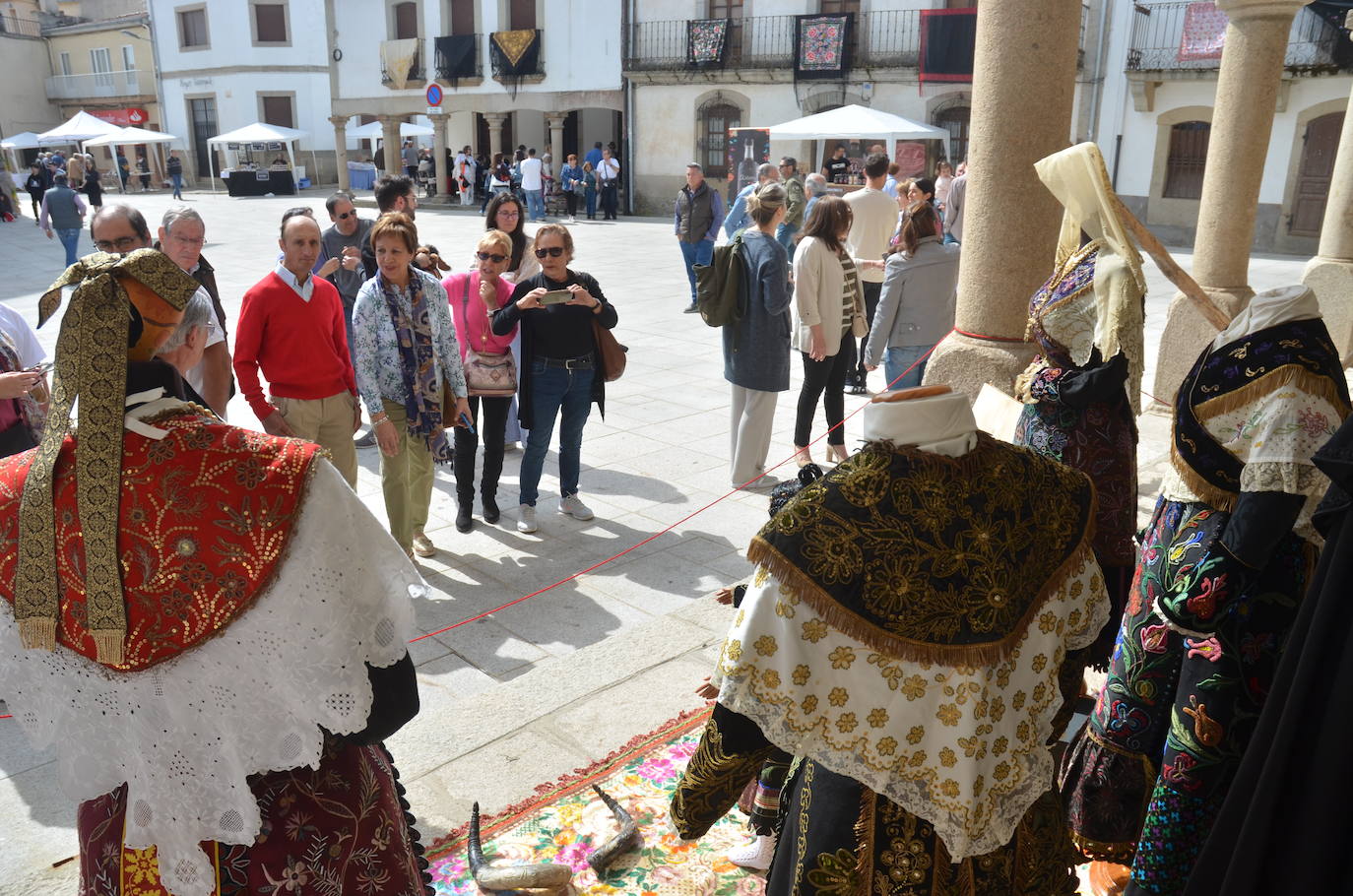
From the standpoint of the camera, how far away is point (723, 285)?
19.9ft

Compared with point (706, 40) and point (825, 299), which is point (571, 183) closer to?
point (706, 40)

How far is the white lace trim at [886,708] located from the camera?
5.93ft

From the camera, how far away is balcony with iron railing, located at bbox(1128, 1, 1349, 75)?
1880 centimetres

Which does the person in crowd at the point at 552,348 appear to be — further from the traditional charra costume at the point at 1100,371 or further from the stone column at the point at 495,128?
the stone column at the point at 495,128

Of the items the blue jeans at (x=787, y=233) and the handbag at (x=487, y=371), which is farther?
the blue jeans at (x=787, y=233)

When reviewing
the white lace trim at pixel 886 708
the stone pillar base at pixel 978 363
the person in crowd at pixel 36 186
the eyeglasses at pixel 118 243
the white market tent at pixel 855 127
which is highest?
the white market tent at pixel 855 127

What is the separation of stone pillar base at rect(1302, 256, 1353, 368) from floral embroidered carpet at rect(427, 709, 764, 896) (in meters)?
7.91

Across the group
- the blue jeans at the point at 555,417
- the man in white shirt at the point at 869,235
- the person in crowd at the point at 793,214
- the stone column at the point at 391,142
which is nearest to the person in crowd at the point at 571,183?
the stone column at the point at 391,142

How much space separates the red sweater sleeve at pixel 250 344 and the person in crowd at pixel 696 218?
26.1 ft

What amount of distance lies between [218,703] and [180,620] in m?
0.18

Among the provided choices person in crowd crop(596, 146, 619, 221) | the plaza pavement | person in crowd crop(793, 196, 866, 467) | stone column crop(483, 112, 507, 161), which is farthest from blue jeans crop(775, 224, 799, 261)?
stone column crop(483, 112, 507, 161)

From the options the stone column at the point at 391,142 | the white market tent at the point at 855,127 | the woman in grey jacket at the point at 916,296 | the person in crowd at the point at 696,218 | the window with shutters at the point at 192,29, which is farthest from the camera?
the window with shutters at the point at 192,29

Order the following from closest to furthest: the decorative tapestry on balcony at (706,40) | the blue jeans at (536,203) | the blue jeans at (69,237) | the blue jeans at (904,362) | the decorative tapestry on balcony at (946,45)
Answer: the blue jeans at (904,362) → the blue jeans at (69,237) → the decorative tapestry on balcony at (946,45) → the blue jeans at (536,203) → the decorative tapestry on balcony at (706,40)

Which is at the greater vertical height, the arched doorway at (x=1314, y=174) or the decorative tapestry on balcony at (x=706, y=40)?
the decorative tapestry on balcony at (x=706, y=40)
